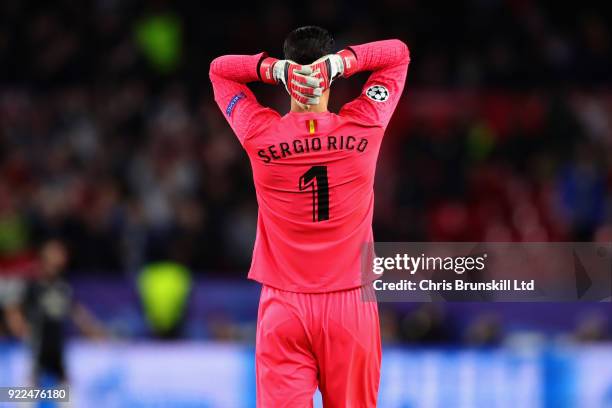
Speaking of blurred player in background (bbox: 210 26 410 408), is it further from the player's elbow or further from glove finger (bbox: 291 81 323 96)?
the player's elbow

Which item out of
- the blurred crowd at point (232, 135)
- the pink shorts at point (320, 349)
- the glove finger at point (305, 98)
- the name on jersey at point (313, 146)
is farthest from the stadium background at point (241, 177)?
the glove finger at point (305, 98)

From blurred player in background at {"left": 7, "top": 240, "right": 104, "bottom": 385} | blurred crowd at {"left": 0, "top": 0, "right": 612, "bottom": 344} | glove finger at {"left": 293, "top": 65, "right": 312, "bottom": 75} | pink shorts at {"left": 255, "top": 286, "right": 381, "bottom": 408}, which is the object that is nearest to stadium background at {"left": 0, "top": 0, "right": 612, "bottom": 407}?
blurred crowd at {"left": 0, "top": 0, "right": 612, "bottom": 344}

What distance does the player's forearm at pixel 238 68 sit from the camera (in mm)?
4773

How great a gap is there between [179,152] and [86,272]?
244 centimetres

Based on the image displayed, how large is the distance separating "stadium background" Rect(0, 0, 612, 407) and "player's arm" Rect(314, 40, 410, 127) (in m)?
6.37

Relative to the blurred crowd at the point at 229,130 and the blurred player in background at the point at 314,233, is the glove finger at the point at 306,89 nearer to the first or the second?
the blurred player in background at the point at 314,233

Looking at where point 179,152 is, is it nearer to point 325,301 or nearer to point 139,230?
point 139,230

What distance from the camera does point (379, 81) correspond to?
479cm

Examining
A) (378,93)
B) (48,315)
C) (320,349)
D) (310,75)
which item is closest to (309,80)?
(310,75)

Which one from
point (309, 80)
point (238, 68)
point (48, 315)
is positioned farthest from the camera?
point (48, 315)

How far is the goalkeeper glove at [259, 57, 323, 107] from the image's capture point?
4414 millimetres

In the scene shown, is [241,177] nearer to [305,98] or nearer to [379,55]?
[379,55]

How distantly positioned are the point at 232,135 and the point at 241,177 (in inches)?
36.9

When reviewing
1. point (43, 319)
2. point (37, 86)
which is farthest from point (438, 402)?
point (37, 86)
